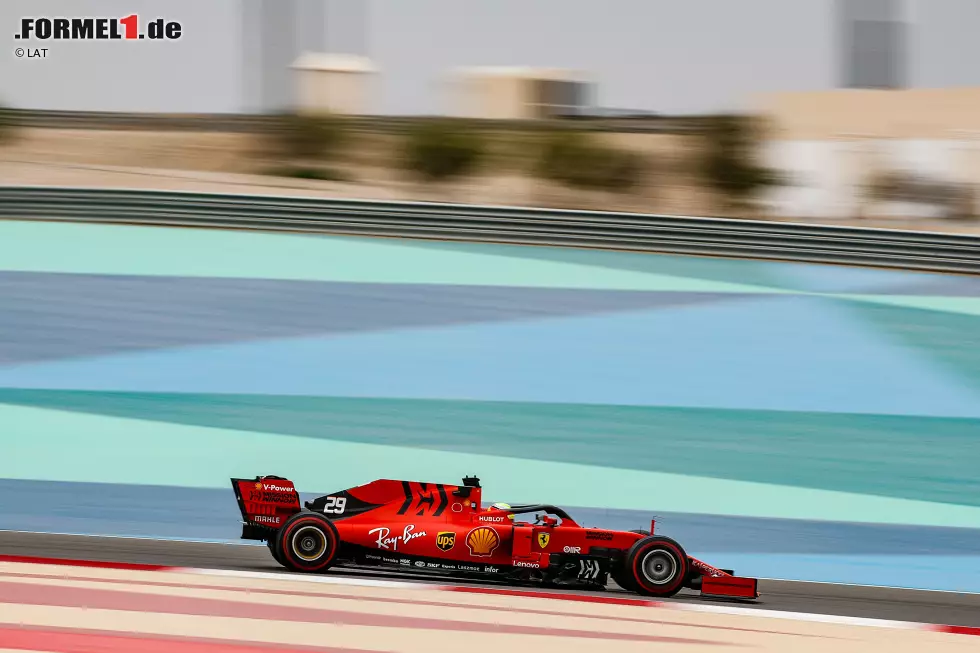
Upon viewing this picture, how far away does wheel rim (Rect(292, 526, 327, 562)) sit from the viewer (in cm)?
855

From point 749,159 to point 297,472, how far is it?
37.9 ft

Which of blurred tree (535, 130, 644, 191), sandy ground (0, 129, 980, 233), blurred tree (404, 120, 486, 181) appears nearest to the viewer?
sandy ground (0, 129, 980, 233)


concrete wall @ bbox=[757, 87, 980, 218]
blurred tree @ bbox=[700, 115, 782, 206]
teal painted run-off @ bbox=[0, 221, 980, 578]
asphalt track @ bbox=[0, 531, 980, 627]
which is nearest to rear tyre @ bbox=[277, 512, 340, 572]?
asphalt track @ bbox=[0, 531, 980, 627]

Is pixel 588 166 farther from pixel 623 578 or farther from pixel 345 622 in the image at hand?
pixel 345 622

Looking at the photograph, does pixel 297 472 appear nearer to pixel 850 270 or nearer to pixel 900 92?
pixel 850 270

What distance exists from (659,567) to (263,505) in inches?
115

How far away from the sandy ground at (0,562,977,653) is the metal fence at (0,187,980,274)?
10.1 meters

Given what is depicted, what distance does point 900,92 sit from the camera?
26.9 m

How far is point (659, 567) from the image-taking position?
8.44m

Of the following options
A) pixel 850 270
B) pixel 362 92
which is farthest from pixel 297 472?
pixel 362 92

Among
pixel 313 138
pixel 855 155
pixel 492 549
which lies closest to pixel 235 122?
pixel 313 138

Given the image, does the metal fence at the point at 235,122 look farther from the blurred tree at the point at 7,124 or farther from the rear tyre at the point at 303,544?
the rear tyre at the point at 303,544

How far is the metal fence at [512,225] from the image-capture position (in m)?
17.3

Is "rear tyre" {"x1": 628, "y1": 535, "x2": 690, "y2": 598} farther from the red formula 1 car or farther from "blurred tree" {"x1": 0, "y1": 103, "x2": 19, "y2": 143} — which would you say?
"blurred tree" {"x1": 0, "y1": 103, "x2": 19, "y2": 143}
